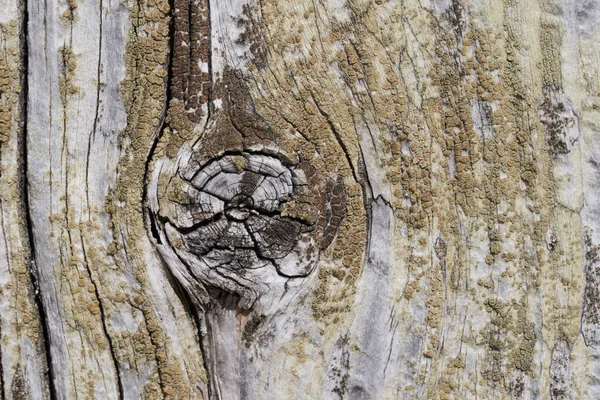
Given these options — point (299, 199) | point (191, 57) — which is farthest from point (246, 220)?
point (191, 57)

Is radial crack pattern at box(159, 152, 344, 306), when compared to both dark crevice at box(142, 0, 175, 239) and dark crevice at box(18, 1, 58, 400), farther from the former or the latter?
dark crevice at box(18, 1, 58, 400)

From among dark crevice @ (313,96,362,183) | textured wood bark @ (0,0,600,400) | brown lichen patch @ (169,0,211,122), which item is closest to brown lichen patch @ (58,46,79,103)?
textured wood bark @ (0,0,600,400)

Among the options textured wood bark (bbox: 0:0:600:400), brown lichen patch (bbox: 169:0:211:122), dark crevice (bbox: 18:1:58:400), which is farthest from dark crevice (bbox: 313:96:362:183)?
dark crevice (bbox: 18:1:58:400)

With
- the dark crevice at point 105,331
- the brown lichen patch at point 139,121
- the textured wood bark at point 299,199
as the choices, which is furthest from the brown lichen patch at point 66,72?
the dark crevice at point 105,331

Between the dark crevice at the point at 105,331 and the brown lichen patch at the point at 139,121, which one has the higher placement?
the brown lichen patch at the point at 139,121

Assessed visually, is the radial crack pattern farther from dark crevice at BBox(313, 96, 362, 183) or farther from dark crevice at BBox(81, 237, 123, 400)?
dark crevice at BBox(81, 237, 123, 400)

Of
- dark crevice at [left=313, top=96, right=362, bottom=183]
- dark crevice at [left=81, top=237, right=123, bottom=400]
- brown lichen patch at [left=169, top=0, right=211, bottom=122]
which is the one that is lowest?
dark crevice at [left=81, top=237, right=123, bottom=400]

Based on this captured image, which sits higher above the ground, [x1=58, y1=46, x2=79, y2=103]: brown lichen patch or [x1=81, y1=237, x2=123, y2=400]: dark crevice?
[x1=58, y1=46, x2=79, y2=103]: brown lichen patch

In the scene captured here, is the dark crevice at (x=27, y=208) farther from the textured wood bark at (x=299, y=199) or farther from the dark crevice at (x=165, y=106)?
the dark crevice at (x=165, y=106)

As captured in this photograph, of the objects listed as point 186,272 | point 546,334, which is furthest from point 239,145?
point 546,334
